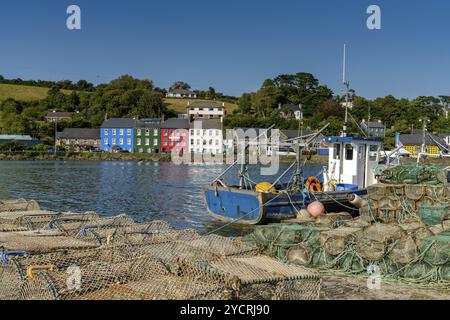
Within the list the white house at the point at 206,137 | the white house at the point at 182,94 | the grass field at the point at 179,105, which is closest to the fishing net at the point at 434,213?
the white house at the point at 206,137

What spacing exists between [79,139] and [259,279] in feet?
298

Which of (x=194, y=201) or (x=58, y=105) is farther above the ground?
(x=58, y=105)

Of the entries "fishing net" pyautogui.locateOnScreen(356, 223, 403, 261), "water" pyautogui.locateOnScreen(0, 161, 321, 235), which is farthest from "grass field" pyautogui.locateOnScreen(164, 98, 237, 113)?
"fishing net" pyautogui.locateOnScreen(356, 223, 403, 261)

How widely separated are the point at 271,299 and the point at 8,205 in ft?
33.3

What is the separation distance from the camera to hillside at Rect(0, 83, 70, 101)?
124 m

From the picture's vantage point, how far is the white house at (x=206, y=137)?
287 ft

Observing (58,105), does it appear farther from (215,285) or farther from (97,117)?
(215,285)

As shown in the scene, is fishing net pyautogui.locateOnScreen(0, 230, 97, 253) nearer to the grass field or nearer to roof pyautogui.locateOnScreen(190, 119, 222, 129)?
roof pyautogui.locateOnScreen(190, 119, 222, 129)

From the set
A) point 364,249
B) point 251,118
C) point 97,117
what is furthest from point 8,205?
point 97,117

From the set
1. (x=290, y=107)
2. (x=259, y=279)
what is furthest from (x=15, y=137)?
(x=259, y=279)

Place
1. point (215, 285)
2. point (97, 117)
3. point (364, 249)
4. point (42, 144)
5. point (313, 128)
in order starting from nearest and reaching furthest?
point (215, 285)
point (364, 249)
point (42, 144)
point (313, 128)
point (97, 117)

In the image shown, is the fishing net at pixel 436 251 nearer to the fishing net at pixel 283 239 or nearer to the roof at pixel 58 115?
the fishing net at pixel 283 239

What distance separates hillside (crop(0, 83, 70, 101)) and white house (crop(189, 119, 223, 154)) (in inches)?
2216

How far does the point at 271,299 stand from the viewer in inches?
269
